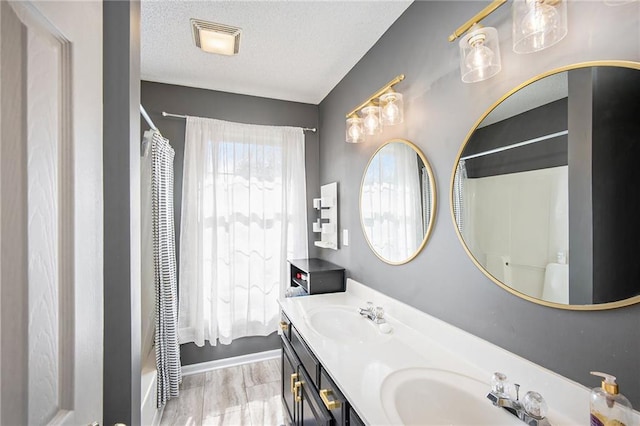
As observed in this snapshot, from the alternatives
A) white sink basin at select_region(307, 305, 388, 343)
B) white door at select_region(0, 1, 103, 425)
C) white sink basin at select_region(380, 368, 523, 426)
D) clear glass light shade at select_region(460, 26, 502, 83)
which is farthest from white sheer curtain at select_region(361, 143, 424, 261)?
white door at select_region(0, 1, 103, 425)

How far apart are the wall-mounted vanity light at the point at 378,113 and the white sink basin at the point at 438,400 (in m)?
1.21

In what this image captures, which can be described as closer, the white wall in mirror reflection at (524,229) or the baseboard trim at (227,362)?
the white wall in mirror reflection at (524,229)

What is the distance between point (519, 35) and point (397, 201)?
92 cm

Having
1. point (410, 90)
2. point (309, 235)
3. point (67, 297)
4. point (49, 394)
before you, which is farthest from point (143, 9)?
point (309, 235)

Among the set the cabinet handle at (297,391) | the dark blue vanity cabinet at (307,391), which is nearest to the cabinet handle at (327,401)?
the dark blue vanity cabinet at (307,391)

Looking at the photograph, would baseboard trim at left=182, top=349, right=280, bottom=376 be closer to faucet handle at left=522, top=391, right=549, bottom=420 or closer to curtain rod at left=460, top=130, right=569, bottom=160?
faucet handle at left=522, top=391, right=549, bottom=420

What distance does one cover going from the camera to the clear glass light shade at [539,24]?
815 millimetres

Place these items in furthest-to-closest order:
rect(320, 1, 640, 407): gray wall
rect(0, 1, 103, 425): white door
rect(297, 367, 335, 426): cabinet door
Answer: rect(297, 367, 335, 426): cabinet door
rect(320, 1, 640, 407): gray wall
rect(0, 1, 103, 425): white door

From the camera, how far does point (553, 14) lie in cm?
82

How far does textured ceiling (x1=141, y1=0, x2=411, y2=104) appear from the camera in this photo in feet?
5.08

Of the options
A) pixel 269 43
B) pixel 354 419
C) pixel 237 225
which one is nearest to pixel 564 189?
pixel 354 419

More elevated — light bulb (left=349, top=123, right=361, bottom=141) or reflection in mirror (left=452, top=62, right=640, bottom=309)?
light bulb (left=349, top=123, right=361, bottom=141)

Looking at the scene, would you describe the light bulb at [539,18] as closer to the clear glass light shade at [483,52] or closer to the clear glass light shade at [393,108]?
the clear glass light shade at [483,52]

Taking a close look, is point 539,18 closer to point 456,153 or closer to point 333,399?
point 456,153
